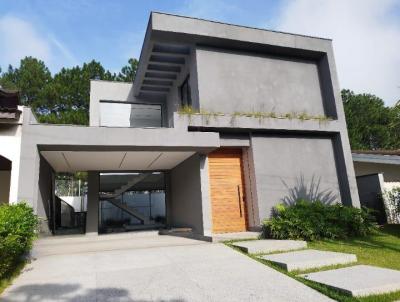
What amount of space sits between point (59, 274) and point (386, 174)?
1536 centimetres

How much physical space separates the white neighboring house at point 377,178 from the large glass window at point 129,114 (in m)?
10.7

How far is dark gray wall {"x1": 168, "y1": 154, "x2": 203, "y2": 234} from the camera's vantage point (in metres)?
11.0

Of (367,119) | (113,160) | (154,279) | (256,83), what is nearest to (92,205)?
(113,160)

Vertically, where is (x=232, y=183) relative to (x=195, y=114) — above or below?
below

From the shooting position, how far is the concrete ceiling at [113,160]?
416 inches

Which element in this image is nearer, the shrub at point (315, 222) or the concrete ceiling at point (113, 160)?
the shrub at point (315, 222)

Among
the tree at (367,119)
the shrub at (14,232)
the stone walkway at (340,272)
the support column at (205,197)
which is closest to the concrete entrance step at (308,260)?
the stone walkway at (340,272)

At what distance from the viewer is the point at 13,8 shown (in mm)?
9586

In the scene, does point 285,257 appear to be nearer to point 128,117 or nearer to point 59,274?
point 59,274

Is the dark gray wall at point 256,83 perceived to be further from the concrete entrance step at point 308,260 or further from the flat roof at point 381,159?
the concrete entrance step at point 308,260

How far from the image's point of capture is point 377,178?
14008mm

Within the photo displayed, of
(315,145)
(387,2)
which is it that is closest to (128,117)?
(315,145)

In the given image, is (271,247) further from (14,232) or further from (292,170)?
(14,232)

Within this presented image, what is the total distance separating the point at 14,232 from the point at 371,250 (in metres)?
8.53
